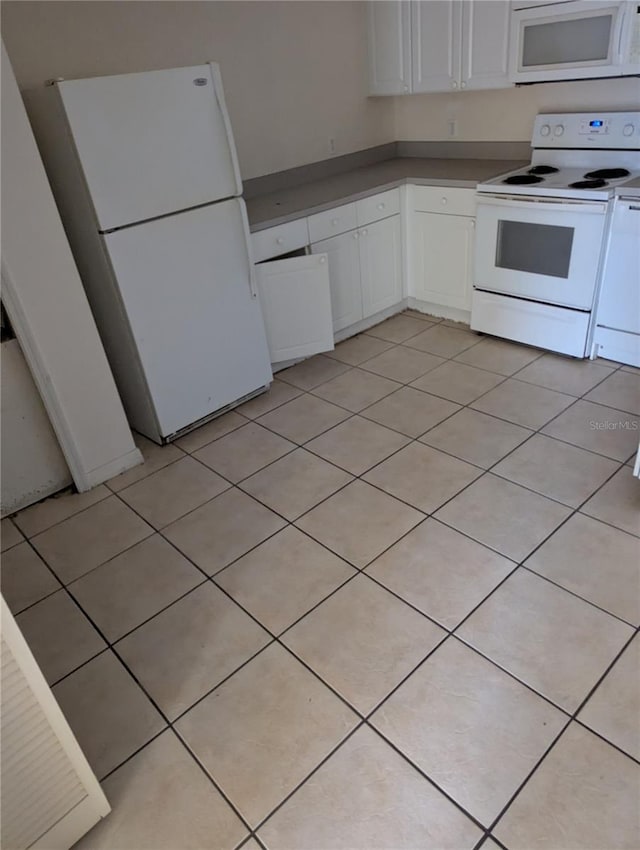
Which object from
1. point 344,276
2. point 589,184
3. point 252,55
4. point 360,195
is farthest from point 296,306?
point 589,184

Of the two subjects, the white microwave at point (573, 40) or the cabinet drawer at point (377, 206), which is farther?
the cabinet drawer at point (377, 206)

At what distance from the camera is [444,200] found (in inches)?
134

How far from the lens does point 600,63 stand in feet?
9.04

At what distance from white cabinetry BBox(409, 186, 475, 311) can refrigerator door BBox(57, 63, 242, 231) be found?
1.35 meters

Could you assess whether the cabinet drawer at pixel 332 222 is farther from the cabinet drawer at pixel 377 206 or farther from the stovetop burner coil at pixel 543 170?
the stovetop burner coil at pixel 543 170

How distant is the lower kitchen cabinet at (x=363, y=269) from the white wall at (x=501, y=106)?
78cm

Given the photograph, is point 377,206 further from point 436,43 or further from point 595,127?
point 595,127

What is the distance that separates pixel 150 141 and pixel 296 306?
1096 mm

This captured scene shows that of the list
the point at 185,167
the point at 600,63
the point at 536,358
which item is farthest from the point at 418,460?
the point at 600,63

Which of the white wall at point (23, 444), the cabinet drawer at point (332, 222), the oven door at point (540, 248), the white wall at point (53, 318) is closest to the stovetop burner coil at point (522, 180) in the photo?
the oven door at point (540, 248)

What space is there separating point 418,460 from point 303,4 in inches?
106

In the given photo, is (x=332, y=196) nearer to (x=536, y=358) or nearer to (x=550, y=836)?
(x=536, y=358)

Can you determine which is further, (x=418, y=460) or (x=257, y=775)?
(x=418, y=460)

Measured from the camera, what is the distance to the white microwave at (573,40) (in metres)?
2.63
